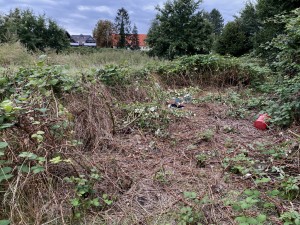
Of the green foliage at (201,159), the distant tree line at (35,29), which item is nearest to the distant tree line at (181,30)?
the distant tree line at (35,29)

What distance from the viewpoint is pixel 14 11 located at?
49.0ft

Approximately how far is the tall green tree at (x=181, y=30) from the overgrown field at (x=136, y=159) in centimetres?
879

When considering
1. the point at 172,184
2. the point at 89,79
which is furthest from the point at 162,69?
the point at 172,184

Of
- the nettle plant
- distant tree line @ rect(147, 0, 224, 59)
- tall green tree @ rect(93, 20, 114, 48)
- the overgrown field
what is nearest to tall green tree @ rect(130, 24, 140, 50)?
tall green tree @ rect(93, 20, 114, 48)

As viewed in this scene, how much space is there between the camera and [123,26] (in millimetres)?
24219

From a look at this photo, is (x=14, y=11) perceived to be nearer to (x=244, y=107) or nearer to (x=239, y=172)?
(x=244, y=107)

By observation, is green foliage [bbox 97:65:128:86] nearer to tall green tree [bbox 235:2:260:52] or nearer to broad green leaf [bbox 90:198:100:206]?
broad green leaf [bbox 90:198:100:206]

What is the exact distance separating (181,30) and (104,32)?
1317 cm

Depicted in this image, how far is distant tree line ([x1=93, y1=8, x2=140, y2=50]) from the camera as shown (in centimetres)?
2342

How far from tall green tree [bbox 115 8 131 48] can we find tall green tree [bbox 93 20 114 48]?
815 mm

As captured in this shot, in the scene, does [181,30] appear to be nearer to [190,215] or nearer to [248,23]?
[248,23]

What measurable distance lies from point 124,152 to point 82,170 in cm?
74

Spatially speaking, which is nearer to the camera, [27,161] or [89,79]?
[27,161]

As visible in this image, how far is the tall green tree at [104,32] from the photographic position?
2330 cm
